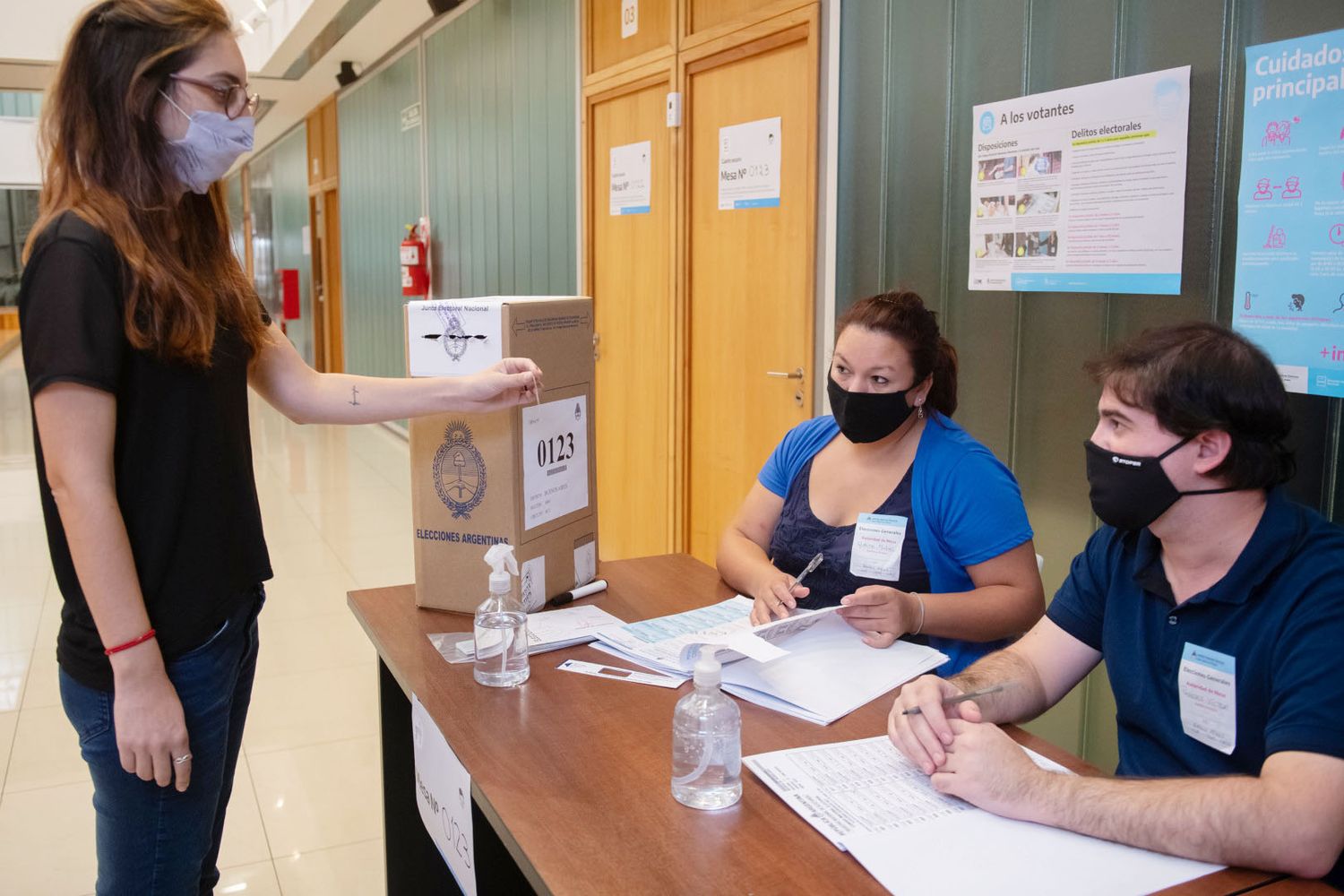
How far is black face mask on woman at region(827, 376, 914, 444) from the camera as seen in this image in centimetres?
195

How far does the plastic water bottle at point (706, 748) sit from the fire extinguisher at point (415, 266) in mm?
6446

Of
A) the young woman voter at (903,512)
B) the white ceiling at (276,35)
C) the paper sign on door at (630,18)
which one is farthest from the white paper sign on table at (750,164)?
the white ceiling at (276,35)

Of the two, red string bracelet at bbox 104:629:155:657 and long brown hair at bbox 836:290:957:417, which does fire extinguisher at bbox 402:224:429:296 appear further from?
red string bracelet at bbox 104:629:155:657

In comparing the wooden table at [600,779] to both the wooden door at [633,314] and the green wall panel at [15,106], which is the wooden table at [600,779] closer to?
the wooden door at [633,314]

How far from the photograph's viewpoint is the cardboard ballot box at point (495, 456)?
1.78 metres

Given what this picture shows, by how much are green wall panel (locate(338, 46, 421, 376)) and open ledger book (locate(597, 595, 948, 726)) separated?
19.9 ft

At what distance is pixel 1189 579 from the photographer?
4.41ft

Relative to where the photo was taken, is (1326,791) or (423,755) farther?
(423,755)

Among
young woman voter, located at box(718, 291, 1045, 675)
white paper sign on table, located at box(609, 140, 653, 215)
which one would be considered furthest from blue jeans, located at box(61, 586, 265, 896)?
white paper sign on table, located at box(609, 140, 653, 215)

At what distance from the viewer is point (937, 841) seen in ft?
3.60

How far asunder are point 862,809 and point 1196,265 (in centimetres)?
160

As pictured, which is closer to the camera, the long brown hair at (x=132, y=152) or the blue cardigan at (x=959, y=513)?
the long brown hair at (x=132, y=152)

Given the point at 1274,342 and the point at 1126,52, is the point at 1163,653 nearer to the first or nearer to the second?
the point at 1274,342

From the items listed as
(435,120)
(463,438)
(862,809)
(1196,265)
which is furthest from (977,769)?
(435,120)
